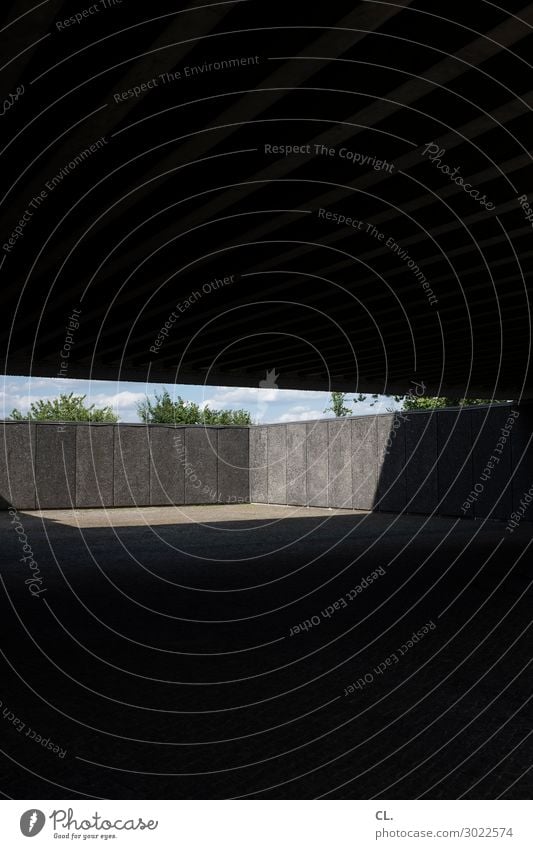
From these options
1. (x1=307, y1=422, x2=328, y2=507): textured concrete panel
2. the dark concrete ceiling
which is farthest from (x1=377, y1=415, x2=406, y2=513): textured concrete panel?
the dark concrete ceiling

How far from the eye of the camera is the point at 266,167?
25.3ft

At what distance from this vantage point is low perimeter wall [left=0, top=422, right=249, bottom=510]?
110ft

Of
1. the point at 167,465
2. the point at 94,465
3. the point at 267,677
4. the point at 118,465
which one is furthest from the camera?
the point at 167,465

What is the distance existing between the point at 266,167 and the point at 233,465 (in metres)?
31.5

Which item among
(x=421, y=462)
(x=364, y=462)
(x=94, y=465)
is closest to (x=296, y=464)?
(x=364, y=462)

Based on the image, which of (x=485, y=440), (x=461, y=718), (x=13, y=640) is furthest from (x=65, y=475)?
(x=461, y=718)

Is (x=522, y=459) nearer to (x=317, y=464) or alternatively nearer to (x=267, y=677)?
(x=317, y=464)

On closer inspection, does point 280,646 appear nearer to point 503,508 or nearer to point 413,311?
point 413,311

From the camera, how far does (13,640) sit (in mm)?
9219

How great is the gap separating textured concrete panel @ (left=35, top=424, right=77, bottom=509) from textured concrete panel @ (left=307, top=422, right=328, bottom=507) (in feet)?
35.8

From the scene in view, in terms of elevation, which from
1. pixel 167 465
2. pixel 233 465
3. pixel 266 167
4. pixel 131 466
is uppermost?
pixel 266 167

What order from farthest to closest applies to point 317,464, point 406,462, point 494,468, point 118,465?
point 118,465
point 317,464
point 406,462
point 494,468

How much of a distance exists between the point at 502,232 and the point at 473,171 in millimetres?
2133

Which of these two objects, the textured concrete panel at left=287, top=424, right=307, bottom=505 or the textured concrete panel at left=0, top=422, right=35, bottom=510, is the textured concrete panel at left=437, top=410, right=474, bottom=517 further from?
the textured concrete panel at left=0, top=422, right=35, bottom=510
